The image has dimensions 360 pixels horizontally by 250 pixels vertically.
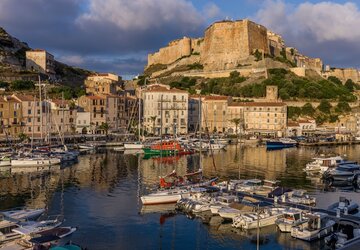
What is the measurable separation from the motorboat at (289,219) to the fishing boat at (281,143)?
1780 inches

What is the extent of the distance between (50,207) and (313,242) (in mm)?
16147

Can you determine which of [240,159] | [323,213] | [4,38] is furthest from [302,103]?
[323,213]

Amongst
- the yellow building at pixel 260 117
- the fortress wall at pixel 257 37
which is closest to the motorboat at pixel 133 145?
the yellow building at pixel 260 117

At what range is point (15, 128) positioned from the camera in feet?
213

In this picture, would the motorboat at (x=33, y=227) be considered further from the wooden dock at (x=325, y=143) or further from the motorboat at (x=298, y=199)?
the wooden dock at (x=325, y=143)

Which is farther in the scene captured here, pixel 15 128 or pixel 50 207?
pixel 15 128

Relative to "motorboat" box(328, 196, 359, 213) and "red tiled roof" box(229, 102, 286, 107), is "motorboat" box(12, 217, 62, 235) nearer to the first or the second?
"motorboat" box(328, 196, 359, 213)

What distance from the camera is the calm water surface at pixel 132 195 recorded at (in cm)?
2348

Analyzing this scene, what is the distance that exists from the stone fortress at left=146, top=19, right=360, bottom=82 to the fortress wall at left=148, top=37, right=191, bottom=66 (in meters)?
0.28

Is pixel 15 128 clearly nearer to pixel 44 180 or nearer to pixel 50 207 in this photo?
pixel 44 180

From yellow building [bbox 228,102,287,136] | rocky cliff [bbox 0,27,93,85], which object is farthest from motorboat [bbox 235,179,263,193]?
rocky cliff [bbox 0,27,93,85]

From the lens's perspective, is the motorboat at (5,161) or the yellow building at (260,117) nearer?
the motorboat at (5,161)

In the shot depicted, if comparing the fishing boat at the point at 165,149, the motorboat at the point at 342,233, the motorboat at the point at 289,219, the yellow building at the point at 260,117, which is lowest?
the motorboat at the point at 342,233

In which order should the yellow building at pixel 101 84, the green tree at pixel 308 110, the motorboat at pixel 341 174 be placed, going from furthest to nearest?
1. the green tree at pixel 308 110
2. the yellow building at pixel 101 84
3. the motorboat at pixel 341 174
